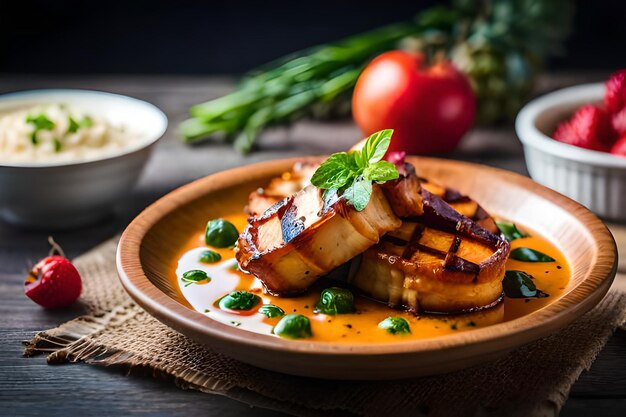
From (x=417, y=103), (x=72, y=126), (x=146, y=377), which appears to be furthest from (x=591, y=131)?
(x=72, y=126)

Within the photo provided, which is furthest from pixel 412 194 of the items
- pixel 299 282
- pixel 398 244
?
pixel 299 282


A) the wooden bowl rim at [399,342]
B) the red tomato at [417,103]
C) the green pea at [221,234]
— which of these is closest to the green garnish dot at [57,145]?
the wooden bowl rim at [399,342]

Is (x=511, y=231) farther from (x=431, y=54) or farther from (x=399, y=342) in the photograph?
(x=431, y=54)

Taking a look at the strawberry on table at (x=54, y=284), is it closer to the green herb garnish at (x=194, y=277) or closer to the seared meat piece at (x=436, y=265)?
the green herb garnish at (x=194, y=277)

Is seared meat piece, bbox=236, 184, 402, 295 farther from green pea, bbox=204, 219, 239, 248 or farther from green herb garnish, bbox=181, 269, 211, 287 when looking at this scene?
green pea, bbox=204, 219, 239, 248

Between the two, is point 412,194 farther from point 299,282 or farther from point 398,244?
point 299,282

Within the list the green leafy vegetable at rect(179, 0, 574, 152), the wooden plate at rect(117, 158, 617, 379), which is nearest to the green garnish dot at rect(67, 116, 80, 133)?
the wooden plate at rect(117, 158, 617, 379)

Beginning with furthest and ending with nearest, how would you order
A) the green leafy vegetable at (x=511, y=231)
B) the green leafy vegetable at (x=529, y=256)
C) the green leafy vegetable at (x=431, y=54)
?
the green leafy vegetable at (x=431, y=54), the green leafy vegetable at (x=511, y=231), the green leafy vegetable at (x=529, y=256)
